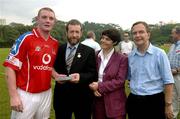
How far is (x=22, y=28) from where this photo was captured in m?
91.9

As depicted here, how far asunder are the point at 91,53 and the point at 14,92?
126cm

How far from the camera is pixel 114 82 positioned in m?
4.70

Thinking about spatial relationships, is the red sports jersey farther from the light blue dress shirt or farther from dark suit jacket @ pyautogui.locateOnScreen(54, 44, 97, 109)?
the light blue dress shirt

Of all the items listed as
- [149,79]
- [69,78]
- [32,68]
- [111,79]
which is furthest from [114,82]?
[32,68]

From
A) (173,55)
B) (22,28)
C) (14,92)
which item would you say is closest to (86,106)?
(14,92)

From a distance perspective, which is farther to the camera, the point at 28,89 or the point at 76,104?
the point at 76,104

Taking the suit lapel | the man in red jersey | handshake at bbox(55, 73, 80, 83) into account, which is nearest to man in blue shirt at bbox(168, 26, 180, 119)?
the suit lapel

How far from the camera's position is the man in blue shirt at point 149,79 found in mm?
4555

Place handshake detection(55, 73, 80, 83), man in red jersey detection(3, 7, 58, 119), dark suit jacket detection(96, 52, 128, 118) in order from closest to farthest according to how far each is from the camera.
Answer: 1. man in red jersey detection(3, 7, 58, 119)
2. handshake detection(55, 73, 80, 83)
3. dark suit jacket detection(96, 52, 128, 118)

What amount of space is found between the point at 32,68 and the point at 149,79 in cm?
160

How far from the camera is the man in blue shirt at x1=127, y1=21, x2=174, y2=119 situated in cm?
455

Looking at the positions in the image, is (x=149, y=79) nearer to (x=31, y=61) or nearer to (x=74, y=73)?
(x=74, y=73)

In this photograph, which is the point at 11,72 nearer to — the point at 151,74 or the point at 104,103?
the point at 104,103

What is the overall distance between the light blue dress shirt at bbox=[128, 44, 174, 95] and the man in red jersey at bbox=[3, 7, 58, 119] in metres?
1.22
